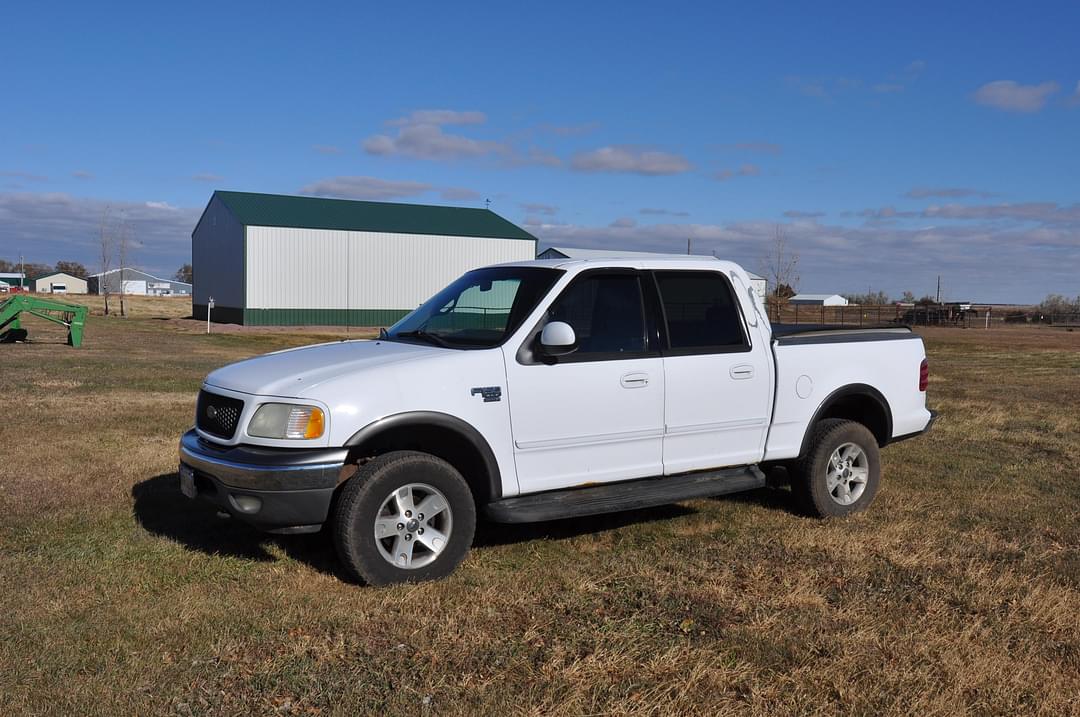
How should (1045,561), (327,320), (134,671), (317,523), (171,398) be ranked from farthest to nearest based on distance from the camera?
1. (327,320)
2. (171,398)
3. (1045,561)
4. (317,523)
5. (134,671)

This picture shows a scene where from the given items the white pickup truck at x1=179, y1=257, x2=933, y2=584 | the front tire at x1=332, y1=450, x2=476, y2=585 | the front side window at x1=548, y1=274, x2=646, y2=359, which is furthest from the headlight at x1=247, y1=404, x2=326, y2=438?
the front side window at x1=548, y1=274, x2=646, y2=359

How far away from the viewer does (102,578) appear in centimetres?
532

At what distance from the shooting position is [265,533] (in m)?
6.13

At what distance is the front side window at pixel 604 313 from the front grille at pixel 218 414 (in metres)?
1.96

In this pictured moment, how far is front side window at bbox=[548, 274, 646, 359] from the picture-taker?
19.4 feet

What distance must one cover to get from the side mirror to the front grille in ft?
5.80

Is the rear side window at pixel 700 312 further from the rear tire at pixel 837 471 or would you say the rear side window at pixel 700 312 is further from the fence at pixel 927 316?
the fence at pixel 927 316

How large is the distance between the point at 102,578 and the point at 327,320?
136ft

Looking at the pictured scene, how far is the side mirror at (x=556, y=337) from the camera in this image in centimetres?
544

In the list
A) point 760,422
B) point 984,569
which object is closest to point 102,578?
point 760,422

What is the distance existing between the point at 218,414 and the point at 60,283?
16081 centimetres

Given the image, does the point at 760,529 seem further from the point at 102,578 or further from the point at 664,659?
the point at 102,578

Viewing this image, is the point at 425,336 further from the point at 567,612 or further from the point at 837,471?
the point at 837,471

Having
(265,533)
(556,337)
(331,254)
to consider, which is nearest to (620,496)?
(556,337)
